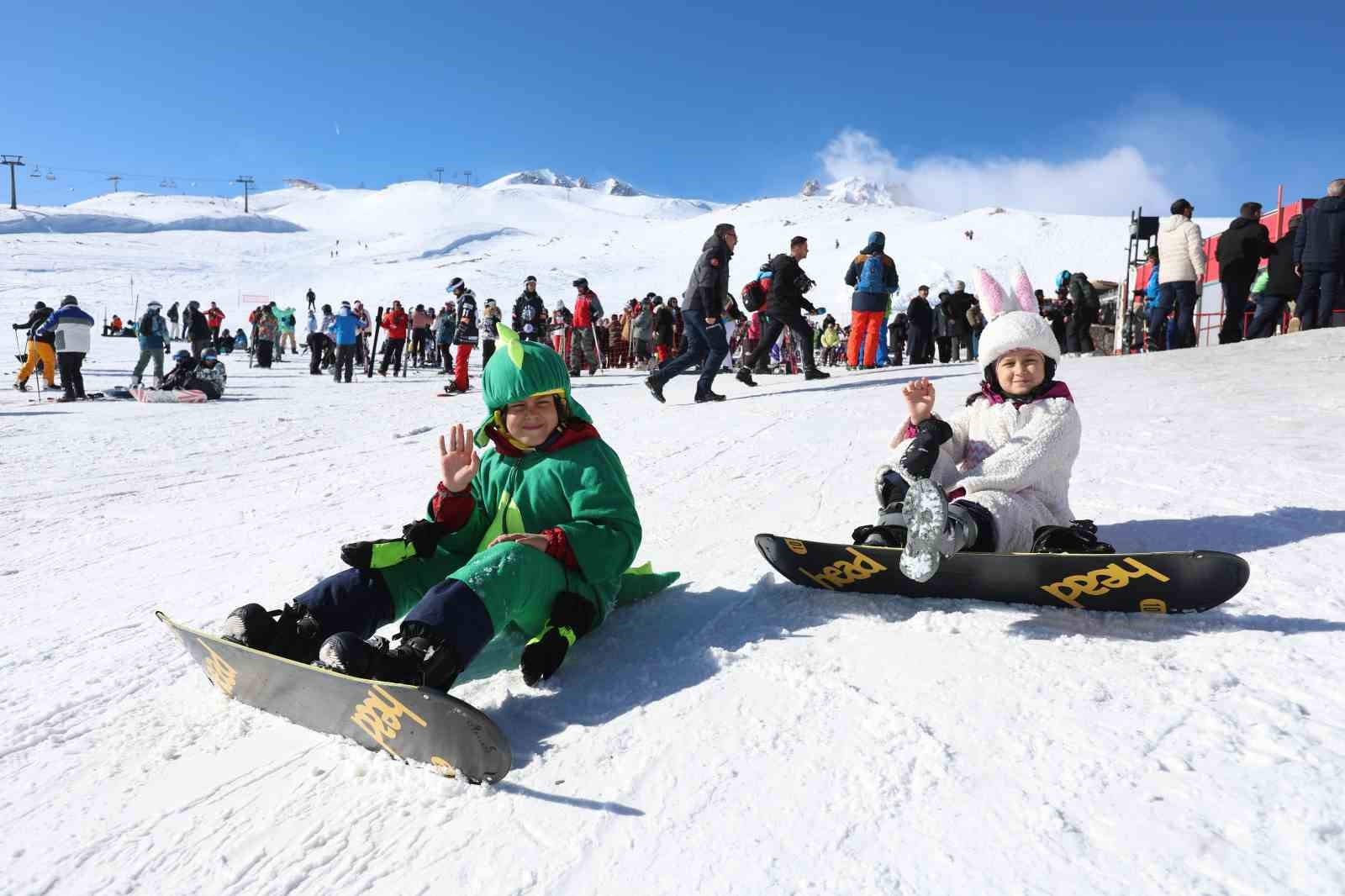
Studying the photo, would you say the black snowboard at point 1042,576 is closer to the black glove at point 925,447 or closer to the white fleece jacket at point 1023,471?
the white fleece jacket at point 1023,471

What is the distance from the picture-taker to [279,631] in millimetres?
2154

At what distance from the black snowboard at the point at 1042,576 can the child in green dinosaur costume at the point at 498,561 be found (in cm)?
57

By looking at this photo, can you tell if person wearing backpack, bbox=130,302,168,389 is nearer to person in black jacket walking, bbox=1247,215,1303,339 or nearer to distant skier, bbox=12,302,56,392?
distant skier, bbox=12,302,56,392

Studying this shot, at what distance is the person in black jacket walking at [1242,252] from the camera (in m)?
8.91

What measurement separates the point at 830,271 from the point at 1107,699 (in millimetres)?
45517

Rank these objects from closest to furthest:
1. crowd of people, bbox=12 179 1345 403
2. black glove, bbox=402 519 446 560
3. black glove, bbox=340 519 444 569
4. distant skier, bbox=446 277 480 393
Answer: black glove, bbox=340 519 444 569 < black glove, bbox=402 519 446 560 < crowd of people, bbox=12 179 1345 403 < distant skier, bbox=446 277 480 393

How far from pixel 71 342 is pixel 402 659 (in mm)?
11725

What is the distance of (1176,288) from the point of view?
9312 millimetres

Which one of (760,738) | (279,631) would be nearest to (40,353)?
(279,631)

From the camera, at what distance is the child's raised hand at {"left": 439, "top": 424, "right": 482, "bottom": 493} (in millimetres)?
2463

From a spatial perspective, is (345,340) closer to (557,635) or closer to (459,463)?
(459,463)

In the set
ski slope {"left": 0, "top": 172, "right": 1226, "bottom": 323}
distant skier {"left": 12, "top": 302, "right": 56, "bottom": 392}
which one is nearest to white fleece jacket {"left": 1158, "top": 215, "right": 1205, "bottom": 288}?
distant skier {"left": 12, "top": 302, "right": 56, "bottom": 392}

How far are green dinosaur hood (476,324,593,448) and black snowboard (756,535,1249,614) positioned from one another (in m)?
0.82

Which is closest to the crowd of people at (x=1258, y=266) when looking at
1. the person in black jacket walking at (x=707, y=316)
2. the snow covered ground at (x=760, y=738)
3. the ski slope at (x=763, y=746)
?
the person in black jacket walking at (x=707, y=316)
